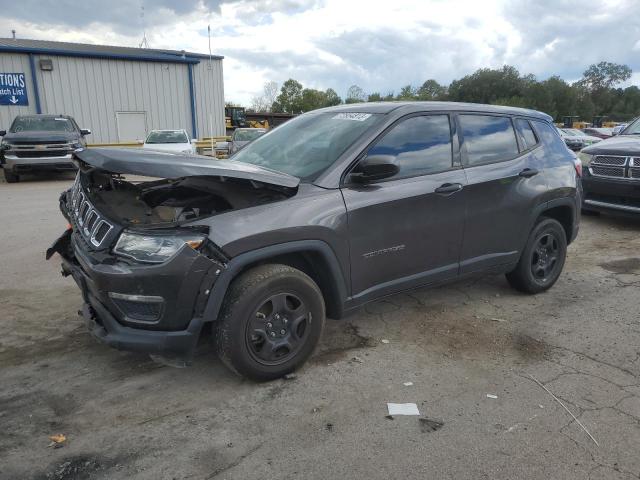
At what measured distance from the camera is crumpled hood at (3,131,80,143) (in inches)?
529

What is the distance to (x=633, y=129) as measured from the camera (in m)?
9.25

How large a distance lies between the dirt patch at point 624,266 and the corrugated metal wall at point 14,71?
23637 mm

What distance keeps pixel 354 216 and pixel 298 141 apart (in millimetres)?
978

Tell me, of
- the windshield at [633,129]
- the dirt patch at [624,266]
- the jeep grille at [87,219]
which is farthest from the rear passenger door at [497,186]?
Result: the windshield at [633,129]

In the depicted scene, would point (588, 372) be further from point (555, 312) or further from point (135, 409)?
point (135, 409)

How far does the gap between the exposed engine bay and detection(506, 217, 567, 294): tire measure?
2684 millimetres

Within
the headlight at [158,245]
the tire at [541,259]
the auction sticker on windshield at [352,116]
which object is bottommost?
the tire at [541,259]

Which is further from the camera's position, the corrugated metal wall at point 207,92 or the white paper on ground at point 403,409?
the corrugated metal wall at point 207,92

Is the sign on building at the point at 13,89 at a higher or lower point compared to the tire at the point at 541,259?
higher

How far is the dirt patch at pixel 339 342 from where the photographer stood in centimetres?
361

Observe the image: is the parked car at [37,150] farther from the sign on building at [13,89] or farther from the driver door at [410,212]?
the driver door at [410,212]

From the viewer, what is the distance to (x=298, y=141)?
13.0ft

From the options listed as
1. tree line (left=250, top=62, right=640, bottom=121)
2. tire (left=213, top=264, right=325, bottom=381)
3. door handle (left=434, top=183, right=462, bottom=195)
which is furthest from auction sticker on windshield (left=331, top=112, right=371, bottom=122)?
tree line (left=250, top=62, right=640, bottom=121)

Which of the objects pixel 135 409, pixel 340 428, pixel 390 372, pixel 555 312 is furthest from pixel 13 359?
pixel 555 312
